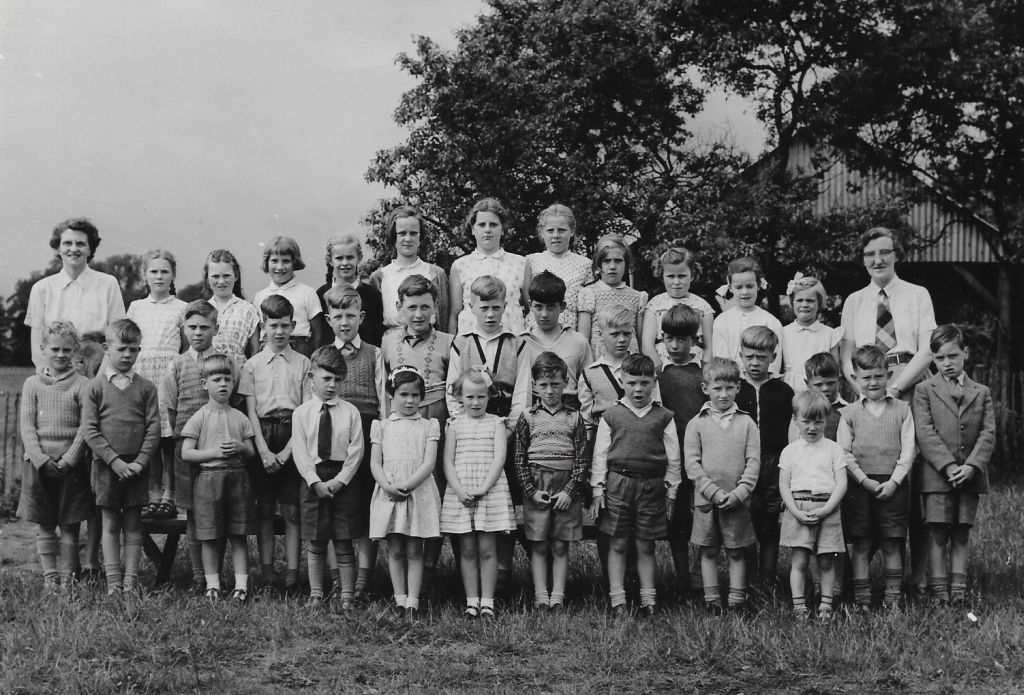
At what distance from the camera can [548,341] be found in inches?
239

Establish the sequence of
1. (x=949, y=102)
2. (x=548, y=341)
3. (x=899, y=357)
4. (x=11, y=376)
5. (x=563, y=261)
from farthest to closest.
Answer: (x=949, y=102)
(x=11, y=376)
(x=563, y=261)
(x=899, y=357)
(x=548, y=341)

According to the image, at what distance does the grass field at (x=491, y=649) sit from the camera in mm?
4434

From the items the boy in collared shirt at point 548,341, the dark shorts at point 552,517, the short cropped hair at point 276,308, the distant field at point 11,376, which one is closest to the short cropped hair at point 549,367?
the boy in collared shirt at point 548,341

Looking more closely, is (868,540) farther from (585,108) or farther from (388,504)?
(585,108)

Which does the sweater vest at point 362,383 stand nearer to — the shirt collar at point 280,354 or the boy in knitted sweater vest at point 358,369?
the boy in knitted sweater vest at point 358,369

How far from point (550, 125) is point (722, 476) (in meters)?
12.1

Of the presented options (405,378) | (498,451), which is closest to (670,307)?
(498,451)

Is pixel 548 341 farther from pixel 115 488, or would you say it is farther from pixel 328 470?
pixel 115 488

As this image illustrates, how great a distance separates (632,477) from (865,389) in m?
1.50

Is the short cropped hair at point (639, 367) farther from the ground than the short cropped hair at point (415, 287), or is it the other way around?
the short cropped hair at point (415, 287)

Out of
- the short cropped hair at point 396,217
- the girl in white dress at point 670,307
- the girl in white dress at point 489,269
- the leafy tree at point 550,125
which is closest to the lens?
the girl in white dress at point 670,307

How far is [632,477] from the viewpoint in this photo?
5598 millimetres

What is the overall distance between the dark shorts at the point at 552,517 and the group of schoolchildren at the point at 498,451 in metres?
0.01

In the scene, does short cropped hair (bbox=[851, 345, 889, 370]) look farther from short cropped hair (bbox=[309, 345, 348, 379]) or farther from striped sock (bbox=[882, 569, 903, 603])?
short cropped hair (bbox=[309, 345, 348, 379])
